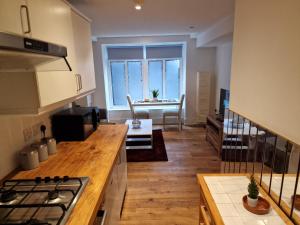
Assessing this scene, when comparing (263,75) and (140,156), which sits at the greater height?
(263,75)

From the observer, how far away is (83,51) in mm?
2242

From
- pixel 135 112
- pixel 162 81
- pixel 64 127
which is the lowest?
pixel 135 112

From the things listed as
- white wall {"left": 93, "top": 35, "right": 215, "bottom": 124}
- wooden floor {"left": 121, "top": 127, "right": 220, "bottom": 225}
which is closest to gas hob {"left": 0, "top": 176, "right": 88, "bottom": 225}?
wooden floor {"left": 121, "top": 127, "right": 220, "bottom": 225}

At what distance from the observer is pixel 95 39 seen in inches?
217

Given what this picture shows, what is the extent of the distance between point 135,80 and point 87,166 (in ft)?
15.8

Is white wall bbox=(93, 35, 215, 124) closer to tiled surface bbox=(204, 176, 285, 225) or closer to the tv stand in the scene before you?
the tv stand

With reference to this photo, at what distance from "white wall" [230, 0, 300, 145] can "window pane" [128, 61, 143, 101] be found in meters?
4.75

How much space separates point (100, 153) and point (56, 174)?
1.37 ft

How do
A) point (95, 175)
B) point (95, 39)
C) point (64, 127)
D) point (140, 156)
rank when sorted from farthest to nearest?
point (95, 39) < point (140, 156) < point (64, 127) < point (95, 175)

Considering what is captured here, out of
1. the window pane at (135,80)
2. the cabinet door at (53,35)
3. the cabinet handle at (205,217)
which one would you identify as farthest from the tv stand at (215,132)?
the cabinet door at (53,35)

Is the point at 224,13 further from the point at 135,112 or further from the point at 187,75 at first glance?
the point at 135,112

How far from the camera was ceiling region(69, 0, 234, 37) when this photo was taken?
2555mm

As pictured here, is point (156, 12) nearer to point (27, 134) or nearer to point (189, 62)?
point (27, 134)

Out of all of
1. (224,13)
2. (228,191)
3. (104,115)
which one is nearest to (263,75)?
(228,191)
